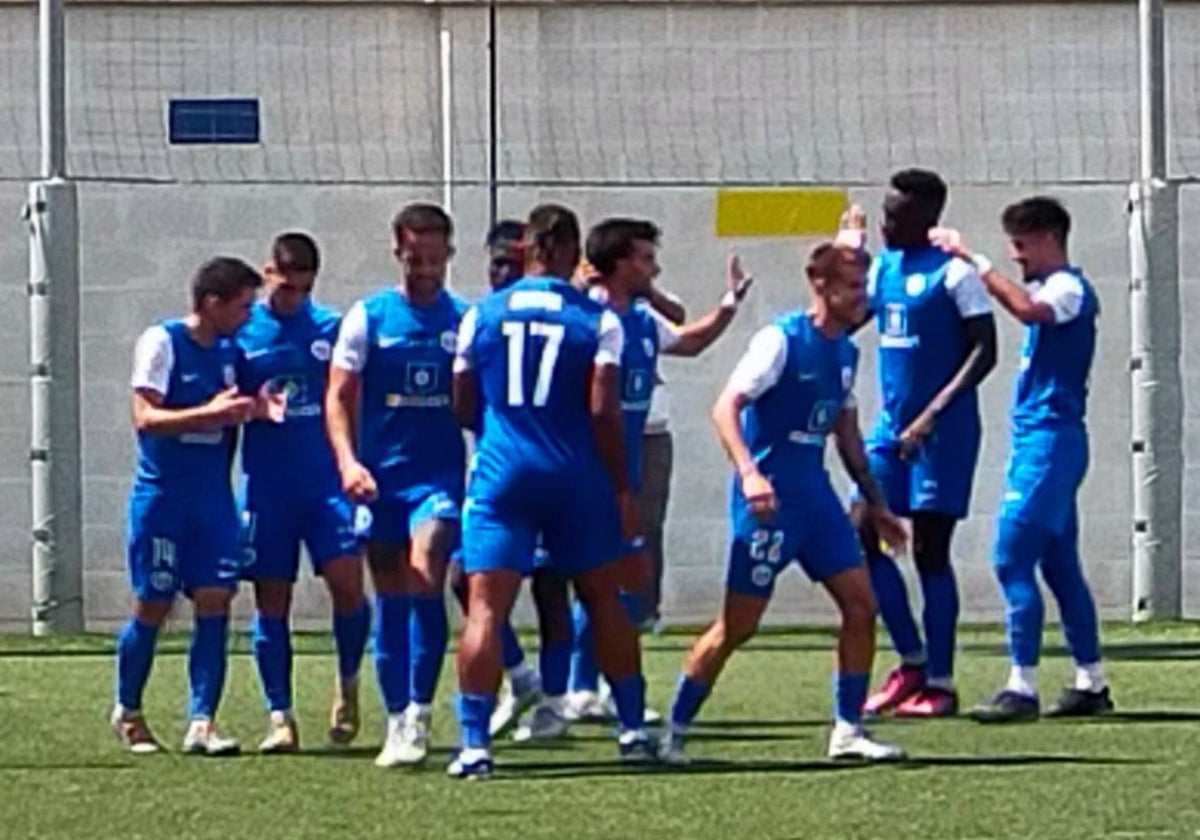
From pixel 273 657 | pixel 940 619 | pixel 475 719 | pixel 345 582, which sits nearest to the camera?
pixel 475 719

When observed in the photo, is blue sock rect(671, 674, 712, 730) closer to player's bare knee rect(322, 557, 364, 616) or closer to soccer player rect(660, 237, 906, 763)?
soccer player rect(660, 237, 906, 763)

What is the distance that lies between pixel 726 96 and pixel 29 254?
13.0 ft

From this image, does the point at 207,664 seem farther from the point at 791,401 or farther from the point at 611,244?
the point at 791,401

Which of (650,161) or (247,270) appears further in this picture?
(650,161)

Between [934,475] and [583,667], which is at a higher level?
[934,475]

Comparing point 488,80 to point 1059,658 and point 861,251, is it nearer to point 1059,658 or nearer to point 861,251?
point 1059,658

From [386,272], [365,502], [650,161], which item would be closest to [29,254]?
[386,272]

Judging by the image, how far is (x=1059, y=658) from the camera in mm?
16703

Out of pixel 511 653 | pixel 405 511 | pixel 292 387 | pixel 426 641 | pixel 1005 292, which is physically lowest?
pixel 511 653

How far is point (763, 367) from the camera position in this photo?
11883 millimetres

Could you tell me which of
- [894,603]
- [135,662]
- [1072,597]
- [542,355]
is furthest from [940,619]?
[135,662]

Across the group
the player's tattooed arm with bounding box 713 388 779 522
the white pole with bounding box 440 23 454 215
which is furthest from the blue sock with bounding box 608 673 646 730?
the white pole with bounding box 440 23 454 215

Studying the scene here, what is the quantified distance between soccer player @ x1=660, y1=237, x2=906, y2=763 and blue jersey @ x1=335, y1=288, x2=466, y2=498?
103 cm

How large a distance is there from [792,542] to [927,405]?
78.2 inches
